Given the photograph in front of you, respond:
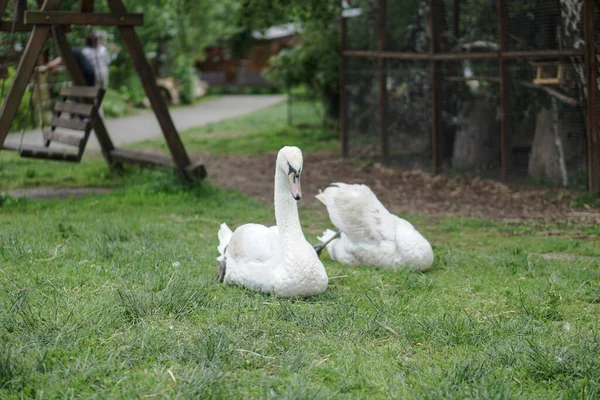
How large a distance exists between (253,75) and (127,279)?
144 ft

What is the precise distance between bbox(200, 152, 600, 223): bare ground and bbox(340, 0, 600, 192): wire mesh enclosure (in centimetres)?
26

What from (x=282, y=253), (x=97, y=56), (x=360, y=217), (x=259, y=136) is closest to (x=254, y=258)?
(x=282, y=253)

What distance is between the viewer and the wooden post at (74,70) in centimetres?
1126

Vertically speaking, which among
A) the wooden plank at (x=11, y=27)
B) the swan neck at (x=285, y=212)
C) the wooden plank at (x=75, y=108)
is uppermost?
the wooden plank at (x=11, y=27)

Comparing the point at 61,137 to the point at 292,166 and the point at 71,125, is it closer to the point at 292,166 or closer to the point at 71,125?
the point at 71,125

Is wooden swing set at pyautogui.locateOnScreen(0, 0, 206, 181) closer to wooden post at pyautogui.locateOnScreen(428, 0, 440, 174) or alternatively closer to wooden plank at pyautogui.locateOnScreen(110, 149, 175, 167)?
wooden plank at pyautogui.locateOnScreen(110, 149, 175, 167)

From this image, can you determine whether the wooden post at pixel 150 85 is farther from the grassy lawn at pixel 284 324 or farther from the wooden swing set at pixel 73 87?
the grassy lawn at pixel 284 324

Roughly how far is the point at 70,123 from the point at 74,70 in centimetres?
137

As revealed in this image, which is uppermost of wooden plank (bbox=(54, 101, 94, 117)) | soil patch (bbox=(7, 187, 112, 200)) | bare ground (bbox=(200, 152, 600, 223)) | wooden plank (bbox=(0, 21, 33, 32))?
wooden plank (bbox=(0, 21, 33, 32))

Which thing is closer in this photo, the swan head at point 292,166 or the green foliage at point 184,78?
the swan head at point 292,166

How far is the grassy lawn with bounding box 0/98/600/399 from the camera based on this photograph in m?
4.21

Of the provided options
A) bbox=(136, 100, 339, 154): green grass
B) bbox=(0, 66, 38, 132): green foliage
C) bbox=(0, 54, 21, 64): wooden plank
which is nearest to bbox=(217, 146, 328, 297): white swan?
bbox=(0, 54, 21, 64): wooden plank

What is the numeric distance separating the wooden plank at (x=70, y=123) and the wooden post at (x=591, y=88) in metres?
6.25

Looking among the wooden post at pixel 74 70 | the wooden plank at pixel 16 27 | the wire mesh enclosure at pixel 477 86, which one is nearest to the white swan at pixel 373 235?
the wire mesh enclosure at pixel 477 86
